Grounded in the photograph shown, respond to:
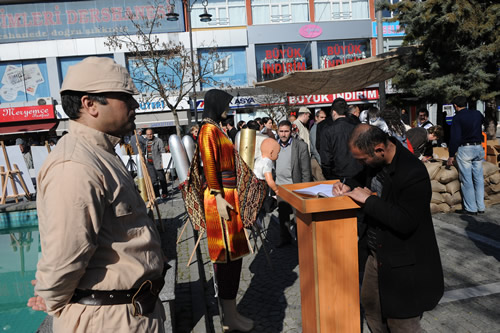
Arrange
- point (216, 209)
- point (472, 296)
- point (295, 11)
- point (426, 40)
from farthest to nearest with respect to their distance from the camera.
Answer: point (295, 11) → point (426, 40) → point (472, 296) → point (216, 209)

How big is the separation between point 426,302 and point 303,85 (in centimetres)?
786

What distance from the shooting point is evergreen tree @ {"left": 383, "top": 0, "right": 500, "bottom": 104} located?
369 inches

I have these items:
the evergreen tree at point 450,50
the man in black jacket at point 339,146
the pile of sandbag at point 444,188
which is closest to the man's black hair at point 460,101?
the pile of sandbag at point 444,188

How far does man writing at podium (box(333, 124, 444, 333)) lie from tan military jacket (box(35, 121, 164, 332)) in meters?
1.38

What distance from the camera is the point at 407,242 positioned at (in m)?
2.29

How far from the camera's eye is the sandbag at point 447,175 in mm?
6855

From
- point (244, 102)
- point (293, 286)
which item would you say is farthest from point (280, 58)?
point (293, 286)

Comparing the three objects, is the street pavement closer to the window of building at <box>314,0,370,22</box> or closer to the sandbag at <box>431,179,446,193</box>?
the sandbag at <box>431,179,446,193</box>

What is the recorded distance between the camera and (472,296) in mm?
3838

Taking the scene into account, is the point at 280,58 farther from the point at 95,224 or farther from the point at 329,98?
the point at 95,224

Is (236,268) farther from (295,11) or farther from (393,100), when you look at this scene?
(295,11)

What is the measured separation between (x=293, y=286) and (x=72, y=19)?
27.1m

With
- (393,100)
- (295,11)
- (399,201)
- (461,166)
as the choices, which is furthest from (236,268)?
(295,11)

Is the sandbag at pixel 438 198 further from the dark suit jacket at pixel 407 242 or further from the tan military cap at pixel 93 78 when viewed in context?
the tan military cap at pixel 93 78
